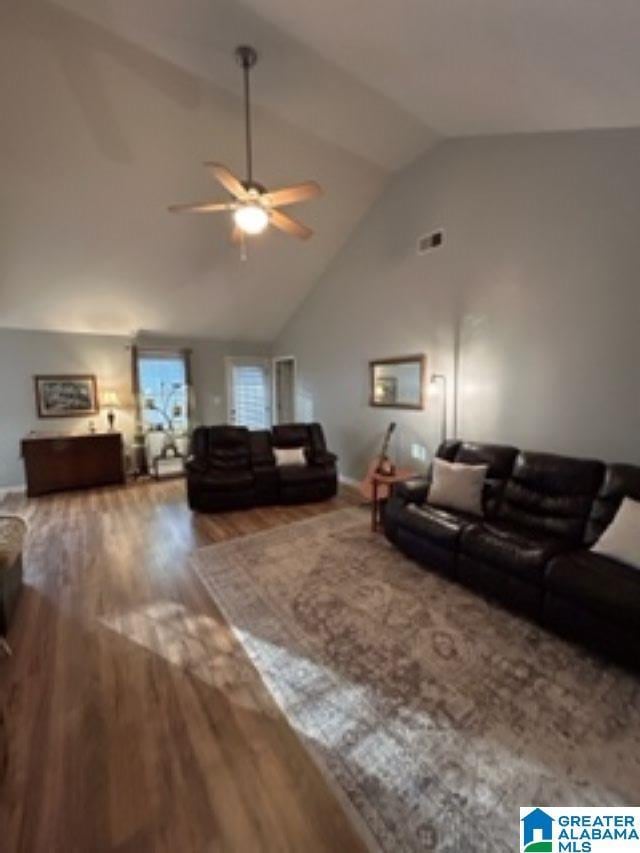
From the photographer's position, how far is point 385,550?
11.5 ft

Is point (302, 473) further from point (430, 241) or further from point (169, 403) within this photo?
point (169, 403)

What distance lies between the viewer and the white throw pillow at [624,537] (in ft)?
7.40

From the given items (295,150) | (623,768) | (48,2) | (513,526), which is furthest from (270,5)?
(623,768)

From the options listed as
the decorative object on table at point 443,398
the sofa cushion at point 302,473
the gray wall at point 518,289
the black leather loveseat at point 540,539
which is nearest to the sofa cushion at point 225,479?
the sofa cushion at point 302,473

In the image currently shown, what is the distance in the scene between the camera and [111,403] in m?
6.01

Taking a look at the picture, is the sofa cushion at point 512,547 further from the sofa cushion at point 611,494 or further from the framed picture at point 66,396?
the framed picture at point 66,396

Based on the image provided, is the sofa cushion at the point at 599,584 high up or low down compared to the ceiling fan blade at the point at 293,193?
down

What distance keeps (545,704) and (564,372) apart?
2459 mm

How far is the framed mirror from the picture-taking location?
459 centimetres

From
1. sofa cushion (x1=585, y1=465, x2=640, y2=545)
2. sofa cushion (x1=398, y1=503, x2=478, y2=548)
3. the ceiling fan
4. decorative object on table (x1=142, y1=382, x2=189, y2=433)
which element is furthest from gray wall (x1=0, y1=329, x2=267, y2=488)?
sofa cushion (x1=585, y1=465, x2=640, y2=545)

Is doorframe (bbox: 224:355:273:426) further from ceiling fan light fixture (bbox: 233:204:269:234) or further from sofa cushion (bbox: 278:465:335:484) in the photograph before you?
ceiling fan light fixture (bbox: 233:204:269:234)

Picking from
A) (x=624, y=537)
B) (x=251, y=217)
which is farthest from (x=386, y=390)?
(x=624, y=537)

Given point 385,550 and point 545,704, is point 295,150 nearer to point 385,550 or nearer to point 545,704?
point 385,550

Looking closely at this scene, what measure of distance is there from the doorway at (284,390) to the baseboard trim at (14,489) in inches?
163
